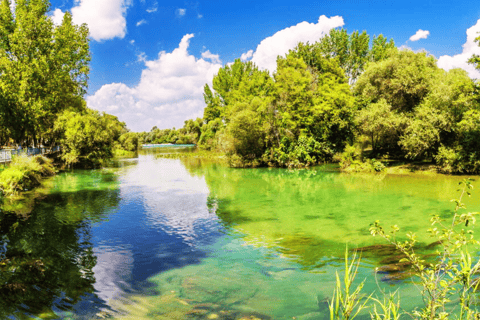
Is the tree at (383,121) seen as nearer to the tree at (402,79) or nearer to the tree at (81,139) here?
the tree at (402,79)

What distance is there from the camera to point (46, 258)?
32.5 ft

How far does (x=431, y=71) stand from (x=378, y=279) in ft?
113

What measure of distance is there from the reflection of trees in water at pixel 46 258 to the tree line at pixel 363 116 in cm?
2820

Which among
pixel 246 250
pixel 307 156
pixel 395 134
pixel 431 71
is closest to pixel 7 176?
pixel 246 250

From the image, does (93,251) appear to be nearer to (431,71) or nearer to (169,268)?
(169,268)

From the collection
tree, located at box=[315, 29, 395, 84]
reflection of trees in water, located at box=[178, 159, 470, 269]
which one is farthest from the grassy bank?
tree, located at box=[315, 29, 395, 84]

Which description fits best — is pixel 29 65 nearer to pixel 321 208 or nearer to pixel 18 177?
pixel 18 177

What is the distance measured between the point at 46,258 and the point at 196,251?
517cm

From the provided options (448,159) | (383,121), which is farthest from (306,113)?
(448,159)

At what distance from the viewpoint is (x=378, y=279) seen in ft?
26.9

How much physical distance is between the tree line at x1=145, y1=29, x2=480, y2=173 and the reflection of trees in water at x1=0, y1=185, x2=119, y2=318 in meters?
28.2

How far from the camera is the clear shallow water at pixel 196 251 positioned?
7.09 m

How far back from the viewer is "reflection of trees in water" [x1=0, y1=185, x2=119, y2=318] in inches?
274

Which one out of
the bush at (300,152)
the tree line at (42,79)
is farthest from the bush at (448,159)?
the tree line at (42,79)
